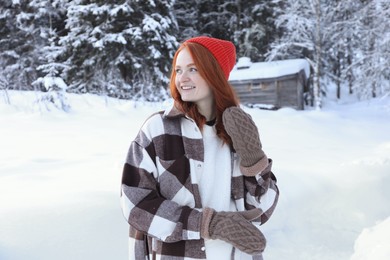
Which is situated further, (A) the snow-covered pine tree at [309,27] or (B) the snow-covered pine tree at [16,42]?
(B) the snow-covered pine tree at [16,42]

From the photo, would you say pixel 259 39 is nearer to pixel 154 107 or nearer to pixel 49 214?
pixel 154 107

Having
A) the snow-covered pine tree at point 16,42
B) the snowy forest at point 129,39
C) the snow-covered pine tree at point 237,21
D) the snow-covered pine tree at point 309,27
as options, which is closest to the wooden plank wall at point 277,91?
the snow-covered pine tree at point 309,27

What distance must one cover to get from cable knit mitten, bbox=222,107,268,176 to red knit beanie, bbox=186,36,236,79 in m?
0.31

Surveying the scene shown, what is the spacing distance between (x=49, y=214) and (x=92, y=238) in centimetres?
39

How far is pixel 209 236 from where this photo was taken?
53.6 inches

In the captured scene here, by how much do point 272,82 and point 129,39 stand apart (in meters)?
8.85

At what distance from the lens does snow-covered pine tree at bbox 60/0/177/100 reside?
13047 mm

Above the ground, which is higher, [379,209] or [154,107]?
[154,107]

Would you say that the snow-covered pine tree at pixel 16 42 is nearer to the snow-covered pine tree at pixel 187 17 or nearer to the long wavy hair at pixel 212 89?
the snow-covered pine tree at pixel 187 17

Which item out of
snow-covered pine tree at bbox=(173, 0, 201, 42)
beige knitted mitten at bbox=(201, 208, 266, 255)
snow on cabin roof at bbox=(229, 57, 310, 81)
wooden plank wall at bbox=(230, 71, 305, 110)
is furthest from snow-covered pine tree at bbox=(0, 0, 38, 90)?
beige knitted mitten at bbox=(201, 208, 266, 255)

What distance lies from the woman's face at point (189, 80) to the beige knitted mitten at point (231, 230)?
0.56 m

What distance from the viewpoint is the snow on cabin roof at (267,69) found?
711 inches

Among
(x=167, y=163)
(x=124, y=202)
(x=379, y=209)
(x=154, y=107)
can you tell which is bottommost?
(x=379, y=209)

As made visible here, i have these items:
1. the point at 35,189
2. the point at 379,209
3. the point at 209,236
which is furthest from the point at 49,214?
the point at 379,209
